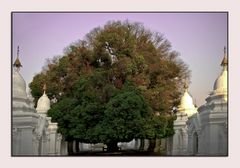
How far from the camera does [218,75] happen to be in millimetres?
9117

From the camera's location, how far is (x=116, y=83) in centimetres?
962

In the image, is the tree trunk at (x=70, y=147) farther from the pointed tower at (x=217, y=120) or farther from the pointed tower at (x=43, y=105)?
the pointed tower at (x=217, y=120)

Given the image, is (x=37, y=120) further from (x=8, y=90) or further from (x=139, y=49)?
(x=139, y=49)

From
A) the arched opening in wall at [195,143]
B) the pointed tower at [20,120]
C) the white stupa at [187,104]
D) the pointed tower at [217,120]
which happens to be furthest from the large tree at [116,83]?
the pointed tower at [217,120]

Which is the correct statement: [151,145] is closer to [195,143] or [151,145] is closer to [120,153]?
[120,153]

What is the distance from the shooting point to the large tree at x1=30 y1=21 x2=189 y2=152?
31.1 feet

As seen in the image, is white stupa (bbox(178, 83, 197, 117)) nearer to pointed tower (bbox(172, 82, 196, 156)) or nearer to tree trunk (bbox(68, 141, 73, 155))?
pointed tower (bbox(172, 82, 196, 156))

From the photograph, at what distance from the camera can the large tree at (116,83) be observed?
9492 millimetres

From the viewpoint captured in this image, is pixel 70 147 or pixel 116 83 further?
pixel 116 83

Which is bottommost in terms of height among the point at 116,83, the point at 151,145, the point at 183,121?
the point at 151,145

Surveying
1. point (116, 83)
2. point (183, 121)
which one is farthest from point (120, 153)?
point (183, 121)

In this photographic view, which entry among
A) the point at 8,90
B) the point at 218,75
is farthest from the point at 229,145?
the point at 8,90

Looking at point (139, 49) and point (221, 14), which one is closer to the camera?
point (221, 14)

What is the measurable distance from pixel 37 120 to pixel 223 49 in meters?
3.18
